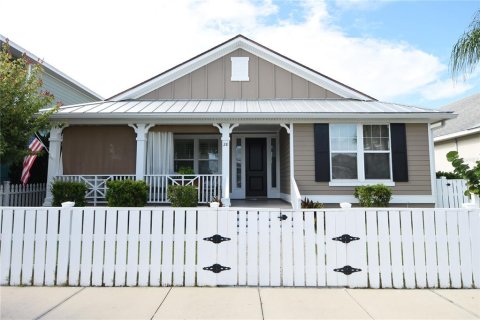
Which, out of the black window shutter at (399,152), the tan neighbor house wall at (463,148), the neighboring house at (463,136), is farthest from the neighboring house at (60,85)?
the tan neighbor house wall at (463,148)

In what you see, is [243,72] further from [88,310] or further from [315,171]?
[88,310]

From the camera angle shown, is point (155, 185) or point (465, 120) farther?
point (465, 120)

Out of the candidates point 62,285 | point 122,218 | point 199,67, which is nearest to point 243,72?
point 199,67

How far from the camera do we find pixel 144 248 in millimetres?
4242

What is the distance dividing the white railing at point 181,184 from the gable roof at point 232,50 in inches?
150

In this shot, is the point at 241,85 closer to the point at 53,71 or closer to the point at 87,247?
the point at 53,71

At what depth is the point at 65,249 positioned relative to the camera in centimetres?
428

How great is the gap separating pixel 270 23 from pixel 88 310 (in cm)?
889

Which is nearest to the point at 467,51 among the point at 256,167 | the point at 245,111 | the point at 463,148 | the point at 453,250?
the point at 453,250

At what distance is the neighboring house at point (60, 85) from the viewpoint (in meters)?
11.5

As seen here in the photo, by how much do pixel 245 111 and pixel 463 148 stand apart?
11.5 metres

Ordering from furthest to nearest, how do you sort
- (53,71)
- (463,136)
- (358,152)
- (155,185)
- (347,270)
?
(463,136), (53,71), (155,185), (358,152), (347,270)

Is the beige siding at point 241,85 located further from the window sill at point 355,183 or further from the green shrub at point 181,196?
the green shrub at point 181,196

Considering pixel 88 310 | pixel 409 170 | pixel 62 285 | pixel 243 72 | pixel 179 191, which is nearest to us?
pixel 88 310
